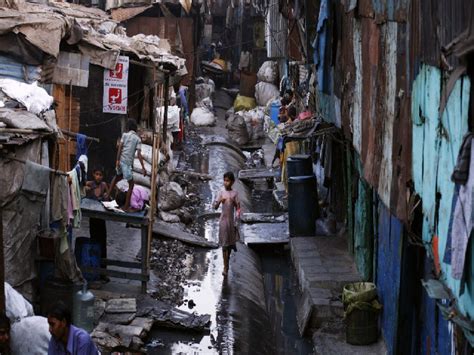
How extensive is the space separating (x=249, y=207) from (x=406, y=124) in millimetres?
13664

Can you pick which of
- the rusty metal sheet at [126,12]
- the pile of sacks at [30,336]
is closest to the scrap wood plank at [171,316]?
the pile of sacks at [30,336]

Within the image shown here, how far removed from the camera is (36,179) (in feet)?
34.6

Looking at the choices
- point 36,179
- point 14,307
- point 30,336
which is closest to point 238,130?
point 36,179

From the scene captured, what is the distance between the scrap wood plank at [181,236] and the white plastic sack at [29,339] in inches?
360

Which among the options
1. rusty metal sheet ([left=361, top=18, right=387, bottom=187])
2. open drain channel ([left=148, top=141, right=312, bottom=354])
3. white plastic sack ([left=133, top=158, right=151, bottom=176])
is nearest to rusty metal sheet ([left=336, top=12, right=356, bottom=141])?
rusty metal sheet ([left=361, top=18, right=387, bottom=187])

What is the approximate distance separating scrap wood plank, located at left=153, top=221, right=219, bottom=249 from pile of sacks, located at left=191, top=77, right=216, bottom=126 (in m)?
17.6

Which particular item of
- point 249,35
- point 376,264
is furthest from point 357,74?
point 249,35

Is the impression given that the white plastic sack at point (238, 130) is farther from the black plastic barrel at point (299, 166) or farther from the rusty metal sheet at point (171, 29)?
the black plastic barrel at point (299, 166)

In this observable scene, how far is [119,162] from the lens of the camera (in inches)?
625

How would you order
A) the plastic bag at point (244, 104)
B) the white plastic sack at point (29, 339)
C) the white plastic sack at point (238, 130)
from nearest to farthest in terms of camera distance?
the white plastic sack at point (29, 339)
the white plastic sack at point (238, 130)
the plastic bag at point (244, 104)

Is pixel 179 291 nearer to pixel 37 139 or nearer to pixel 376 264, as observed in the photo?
pixel 376 264

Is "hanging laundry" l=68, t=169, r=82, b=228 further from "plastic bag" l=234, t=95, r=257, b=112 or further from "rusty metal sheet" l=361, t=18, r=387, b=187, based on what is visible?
"plastic bag" l=234, t=95, r=257, b=112

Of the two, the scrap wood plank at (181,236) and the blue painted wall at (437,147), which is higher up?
the blue painted wall at (437,147)

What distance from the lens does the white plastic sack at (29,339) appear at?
25.3 ft
